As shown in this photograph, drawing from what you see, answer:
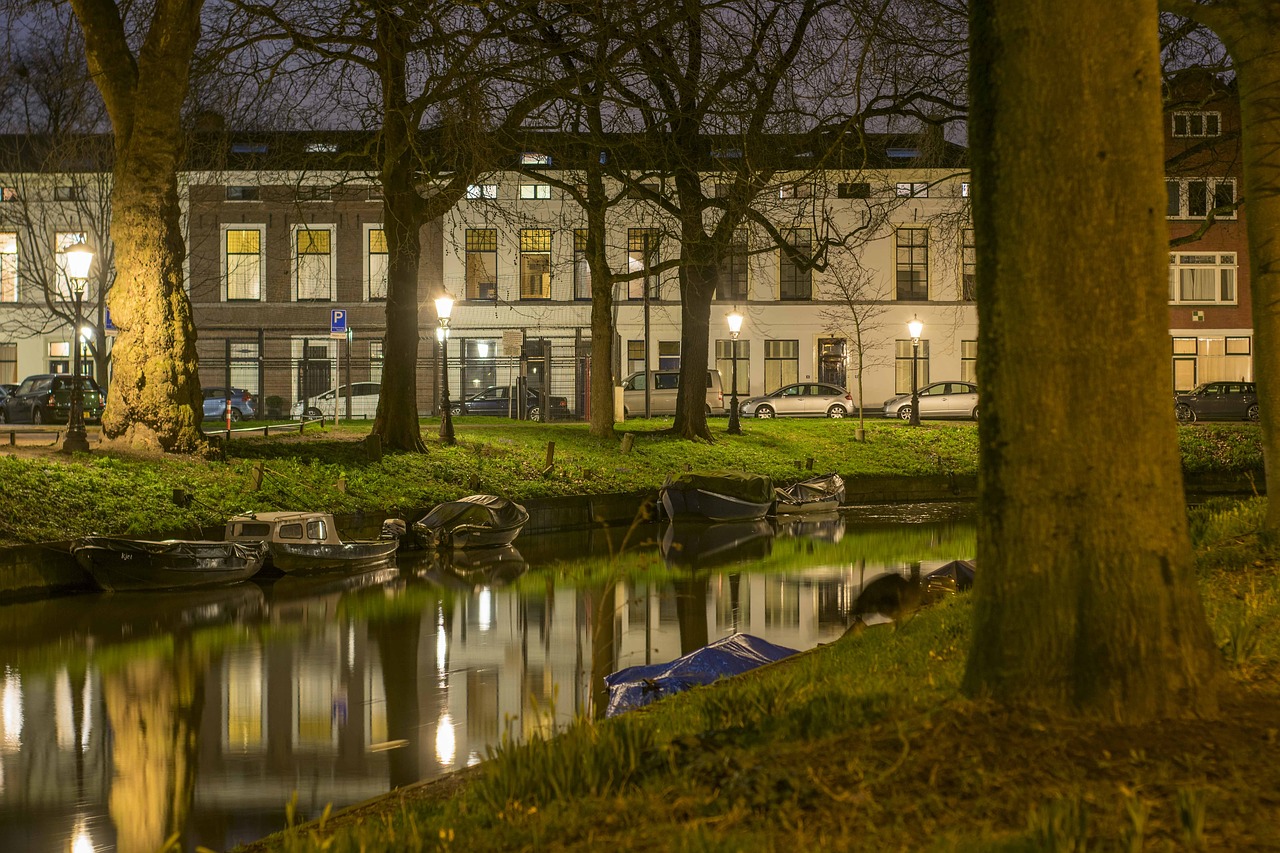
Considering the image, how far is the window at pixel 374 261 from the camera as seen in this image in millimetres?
53188

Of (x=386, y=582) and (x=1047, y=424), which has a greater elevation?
(x=1047, y=424)

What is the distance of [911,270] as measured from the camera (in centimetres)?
5603

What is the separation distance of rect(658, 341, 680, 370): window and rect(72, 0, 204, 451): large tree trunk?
33.1 meters

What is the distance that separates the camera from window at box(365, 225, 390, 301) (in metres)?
53.2

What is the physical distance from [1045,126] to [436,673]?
946cm

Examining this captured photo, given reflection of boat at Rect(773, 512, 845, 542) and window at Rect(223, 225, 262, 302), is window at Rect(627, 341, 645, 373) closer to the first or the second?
window at Rect(223, 225, 262, 302)

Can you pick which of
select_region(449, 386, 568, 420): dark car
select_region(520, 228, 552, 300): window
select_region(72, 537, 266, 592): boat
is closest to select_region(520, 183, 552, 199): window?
select_region(520, 228, 552, 300): window

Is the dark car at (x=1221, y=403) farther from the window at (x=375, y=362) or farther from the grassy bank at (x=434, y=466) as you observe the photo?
the window at (x=375, y=362)

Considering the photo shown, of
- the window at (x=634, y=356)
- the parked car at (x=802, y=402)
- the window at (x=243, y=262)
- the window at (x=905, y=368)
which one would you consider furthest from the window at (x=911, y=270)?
the window at (x=243, y=262)

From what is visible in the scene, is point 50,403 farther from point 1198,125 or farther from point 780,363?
point 1198,125

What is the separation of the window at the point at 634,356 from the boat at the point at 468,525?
95.6 feet

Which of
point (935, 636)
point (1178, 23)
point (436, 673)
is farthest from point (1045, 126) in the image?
point (1178, 23)

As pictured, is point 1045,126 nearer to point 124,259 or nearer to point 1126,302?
point 1126,302

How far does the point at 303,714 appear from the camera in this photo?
11.6 meters
